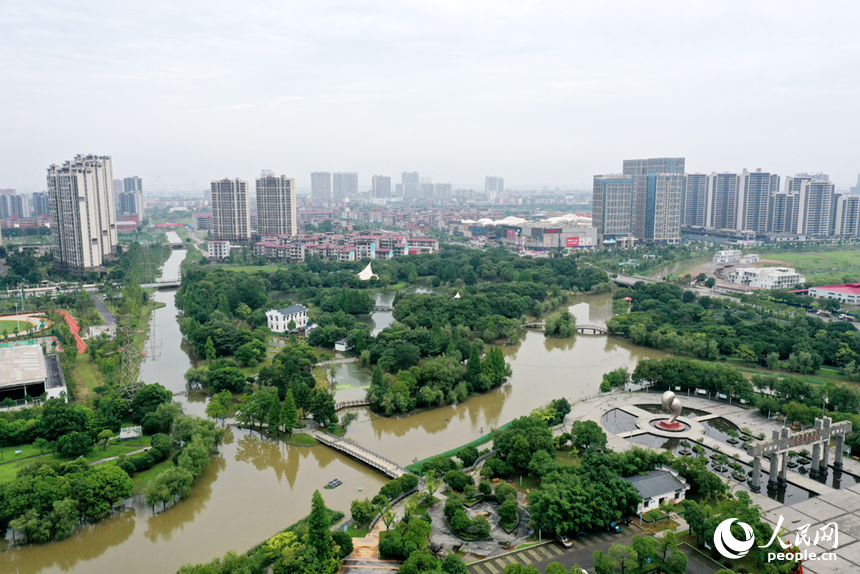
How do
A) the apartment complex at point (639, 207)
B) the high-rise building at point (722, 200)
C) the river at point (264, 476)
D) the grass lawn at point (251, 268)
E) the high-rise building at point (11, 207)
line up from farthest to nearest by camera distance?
the high-rise building at point (11, 207)
the high-rise building at point (722, 200)
the apartment complex at point (639, 207)
the grass lawn at point (251, 268)
the river at point (264, 476)

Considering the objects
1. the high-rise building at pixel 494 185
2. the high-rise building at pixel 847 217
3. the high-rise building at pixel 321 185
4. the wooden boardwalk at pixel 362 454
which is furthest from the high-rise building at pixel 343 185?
the wooden boardwalk at pixel 362 454

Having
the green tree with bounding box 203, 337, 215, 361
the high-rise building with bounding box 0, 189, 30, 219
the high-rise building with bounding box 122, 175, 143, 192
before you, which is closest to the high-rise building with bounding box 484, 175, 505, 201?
the high-rise building with bounding box 122, 175, 143, 192

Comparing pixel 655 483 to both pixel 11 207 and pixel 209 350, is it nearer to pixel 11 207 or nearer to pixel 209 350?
pixel 209 350

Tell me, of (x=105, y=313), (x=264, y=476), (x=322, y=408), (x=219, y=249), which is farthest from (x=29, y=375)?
(x=219, y=249)

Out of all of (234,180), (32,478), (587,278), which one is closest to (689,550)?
(32,478)

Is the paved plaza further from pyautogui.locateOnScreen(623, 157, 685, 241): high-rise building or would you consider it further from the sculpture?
pyautogui.locateOnScreen(623, 157, 685, 241): high-rise building

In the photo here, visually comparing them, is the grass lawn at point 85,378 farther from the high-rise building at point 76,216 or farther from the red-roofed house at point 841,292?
the red-roofed house at point 841,292

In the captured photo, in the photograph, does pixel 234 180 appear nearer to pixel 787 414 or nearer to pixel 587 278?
pixel 587 278
